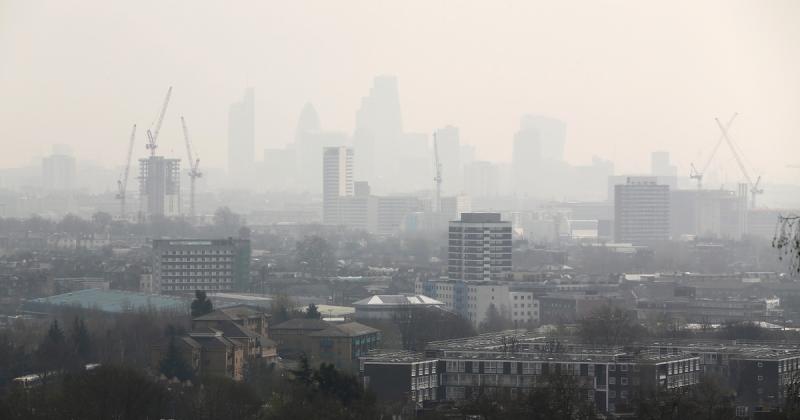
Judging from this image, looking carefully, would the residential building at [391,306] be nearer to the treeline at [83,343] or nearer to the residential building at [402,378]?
the treeline at [83,343]

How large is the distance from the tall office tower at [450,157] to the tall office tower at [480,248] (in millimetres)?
108392

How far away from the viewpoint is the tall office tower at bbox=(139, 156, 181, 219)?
114812 millimetres

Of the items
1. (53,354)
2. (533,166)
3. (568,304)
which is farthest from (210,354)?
(533,166)

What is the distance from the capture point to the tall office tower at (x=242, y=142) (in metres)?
177

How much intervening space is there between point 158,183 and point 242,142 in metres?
64.8

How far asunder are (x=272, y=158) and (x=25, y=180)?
29.1 metres

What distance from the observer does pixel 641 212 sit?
9956 centimetres

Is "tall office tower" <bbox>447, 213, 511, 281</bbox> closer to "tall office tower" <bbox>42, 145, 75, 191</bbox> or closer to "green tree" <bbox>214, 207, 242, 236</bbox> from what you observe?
"green tree" <bbox>214, 207, 242, 236</bbox>

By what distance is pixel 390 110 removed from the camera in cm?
18725

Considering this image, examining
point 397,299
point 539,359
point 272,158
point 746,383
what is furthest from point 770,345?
point 272,158

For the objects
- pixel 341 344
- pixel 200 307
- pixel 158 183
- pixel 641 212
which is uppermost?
pixel 158 183

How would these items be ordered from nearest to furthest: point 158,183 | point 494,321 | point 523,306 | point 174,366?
1. point 174,366
2. point 494,321
3. point 523,306
4. point 158,183

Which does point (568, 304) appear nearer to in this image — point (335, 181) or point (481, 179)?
point (335, 181)

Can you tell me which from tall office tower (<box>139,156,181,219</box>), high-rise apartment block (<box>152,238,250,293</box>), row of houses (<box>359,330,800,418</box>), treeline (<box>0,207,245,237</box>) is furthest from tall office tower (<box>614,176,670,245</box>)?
row of houses (<box>359,330,800,418</box>)
